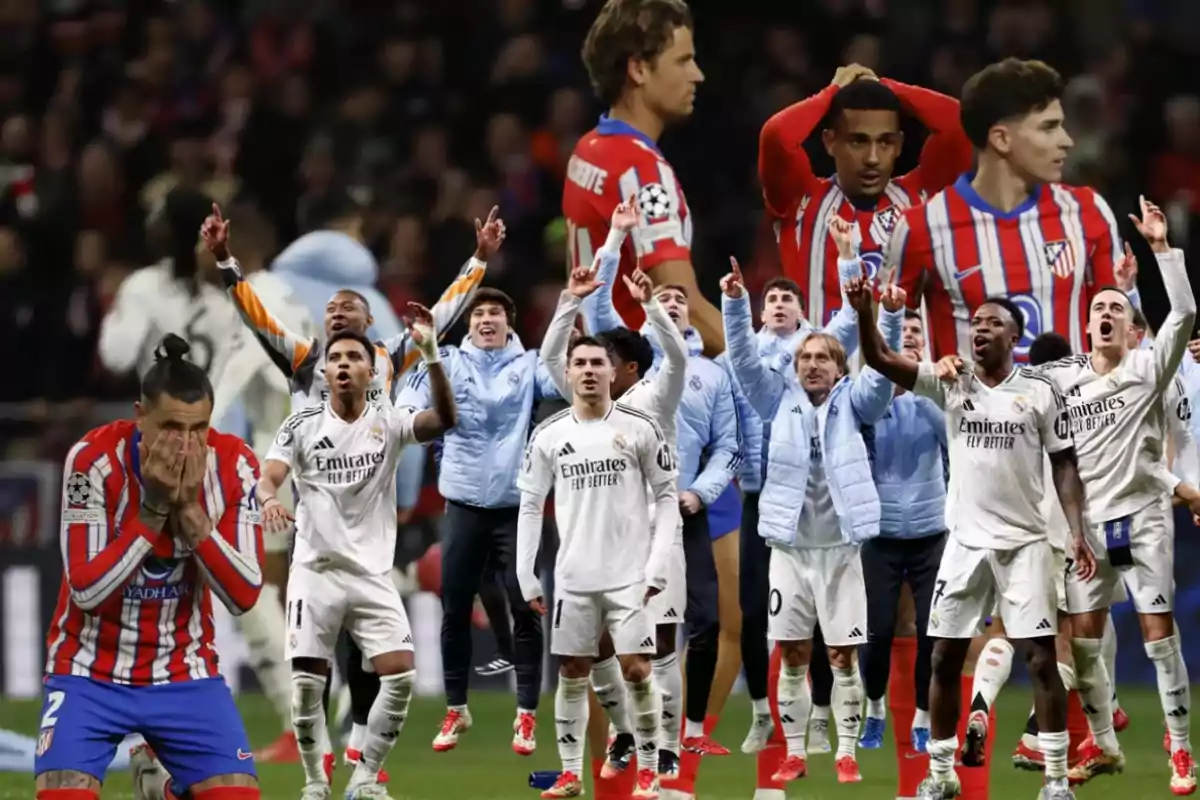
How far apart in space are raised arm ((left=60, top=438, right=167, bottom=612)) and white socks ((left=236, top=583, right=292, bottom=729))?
4.09 m

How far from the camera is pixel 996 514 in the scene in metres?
9.02

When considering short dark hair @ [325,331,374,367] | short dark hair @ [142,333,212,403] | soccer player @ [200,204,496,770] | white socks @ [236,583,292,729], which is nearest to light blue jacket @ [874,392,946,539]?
soccer player @ [200,204,496,770]

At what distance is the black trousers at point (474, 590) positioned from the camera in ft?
34.9

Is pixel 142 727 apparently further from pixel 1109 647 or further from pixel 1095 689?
pixel 1109 647

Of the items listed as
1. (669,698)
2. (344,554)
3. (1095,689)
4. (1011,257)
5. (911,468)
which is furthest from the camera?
(911,468)

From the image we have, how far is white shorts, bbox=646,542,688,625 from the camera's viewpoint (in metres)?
9.55

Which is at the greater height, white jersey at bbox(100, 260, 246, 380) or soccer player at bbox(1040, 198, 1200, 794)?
white jersey at bbox(100, 260, 246, 380)

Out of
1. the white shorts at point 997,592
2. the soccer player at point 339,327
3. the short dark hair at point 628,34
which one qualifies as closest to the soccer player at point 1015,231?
the white shorts at point 997,592

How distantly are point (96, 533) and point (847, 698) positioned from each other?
13.0 feet

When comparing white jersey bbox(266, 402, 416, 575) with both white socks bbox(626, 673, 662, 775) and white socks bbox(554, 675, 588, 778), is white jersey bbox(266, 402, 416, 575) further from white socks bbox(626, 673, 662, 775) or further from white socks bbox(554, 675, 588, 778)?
white socks bbox(626, 673, 662, 775)

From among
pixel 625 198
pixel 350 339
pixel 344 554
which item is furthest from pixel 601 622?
pixel 625 198

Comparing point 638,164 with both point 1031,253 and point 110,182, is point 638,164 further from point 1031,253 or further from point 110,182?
point 110,182

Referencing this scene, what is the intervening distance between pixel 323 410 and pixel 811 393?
207 cm

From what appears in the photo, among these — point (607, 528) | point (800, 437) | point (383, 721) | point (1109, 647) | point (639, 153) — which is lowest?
point (383, 721)
